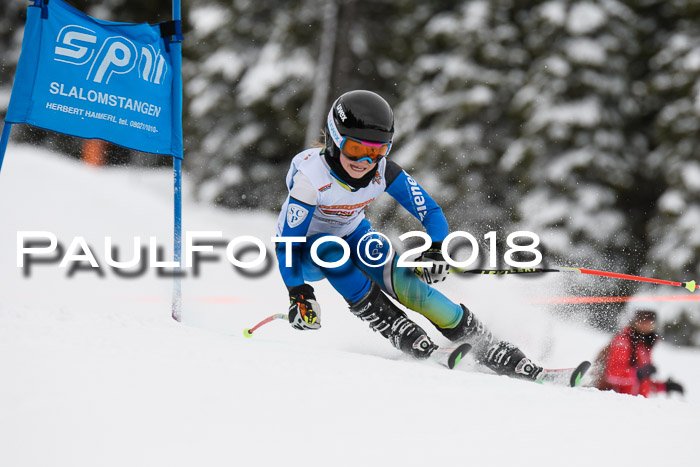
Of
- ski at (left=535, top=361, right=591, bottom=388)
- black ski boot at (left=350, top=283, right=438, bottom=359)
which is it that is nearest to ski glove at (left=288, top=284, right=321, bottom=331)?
black ski boot at (left=350, top=283, right=438, bottom=359)

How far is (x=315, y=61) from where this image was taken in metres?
13.7

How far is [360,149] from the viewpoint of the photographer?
3768 millimetres

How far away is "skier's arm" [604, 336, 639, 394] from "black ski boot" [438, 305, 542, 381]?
1051 mm

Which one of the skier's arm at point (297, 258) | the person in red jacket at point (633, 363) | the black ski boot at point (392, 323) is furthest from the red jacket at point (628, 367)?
the skier's arm at point (297, 258)

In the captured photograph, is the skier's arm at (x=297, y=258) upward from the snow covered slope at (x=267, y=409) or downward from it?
upward

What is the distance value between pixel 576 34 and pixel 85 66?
9.21 meters

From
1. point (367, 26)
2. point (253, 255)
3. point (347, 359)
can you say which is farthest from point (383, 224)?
point (347, 359)

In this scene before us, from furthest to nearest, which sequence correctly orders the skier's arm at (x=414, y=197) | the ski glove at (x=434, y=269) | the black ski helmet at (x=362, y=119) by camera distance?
the skier's arm at (x=414, y=197) < the ski glove at (x=434, y=269) < the black ski helmet at (x=362, y=119)

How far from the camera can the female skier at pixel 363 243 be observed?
12.4 ft

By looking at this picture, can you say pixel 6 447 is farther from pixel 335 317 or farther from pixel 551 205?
pixel 551 205

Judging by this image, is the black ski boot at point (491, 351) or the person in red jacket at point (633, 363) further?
the person in red jacket at point (633, 363)

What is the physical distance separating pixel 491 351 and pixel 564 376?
1.60 feet

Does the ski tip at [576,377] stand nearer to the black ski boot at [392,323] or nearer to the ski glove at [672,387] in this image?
the black ski boot at [392,323]

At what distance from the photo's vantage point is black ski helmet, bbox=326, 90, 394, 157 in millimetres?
3701
